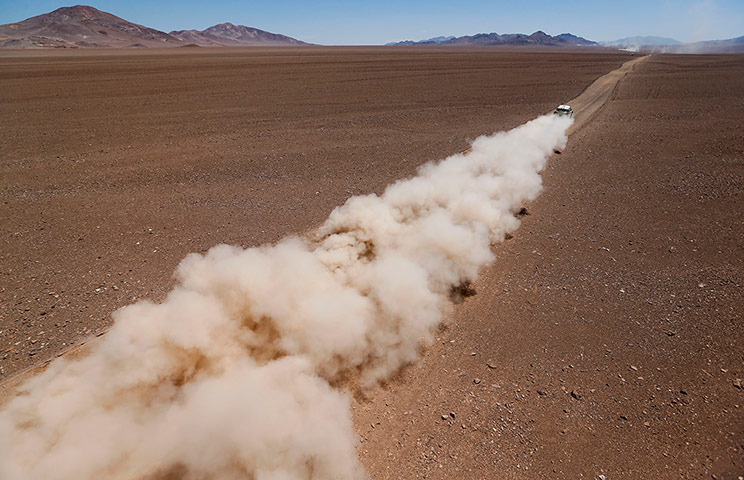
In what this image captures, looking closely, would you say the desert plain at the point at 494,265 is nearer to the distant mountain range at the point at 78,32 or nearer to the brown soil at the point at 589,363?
the brown soil at the point at 589,363

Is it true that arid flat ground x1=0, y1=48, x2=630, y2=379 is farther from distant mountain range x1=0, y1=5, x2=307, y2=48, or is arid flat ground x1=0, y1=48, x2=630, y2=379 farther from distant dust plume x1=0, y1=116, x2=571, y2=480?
distant mountain range x1=0, y1=5, x2=307, y2=48

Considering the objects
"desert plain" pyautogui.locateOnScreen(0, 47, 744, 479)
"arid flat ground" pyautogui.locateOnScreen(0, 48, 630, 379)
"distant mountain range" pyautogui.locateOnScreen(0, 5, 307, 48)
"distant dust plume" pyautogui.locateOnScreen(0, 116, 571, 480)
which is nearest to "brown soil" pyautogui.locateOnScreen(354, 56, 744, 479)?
"desert plain" pyautogui.locateOnScreen(0, 47, 744, 479)

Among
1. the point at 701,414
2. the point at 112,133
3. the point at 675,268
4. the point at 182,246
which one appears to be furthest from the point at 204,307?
the point at 112,133

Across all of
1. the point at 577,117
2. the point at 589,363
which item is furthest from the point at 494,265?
the point at 577,117

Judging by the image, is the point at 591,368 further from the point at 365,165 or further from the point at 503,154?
the point at 365,165

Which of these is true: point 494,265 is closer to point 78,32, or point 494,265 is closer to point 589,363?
point 589,363

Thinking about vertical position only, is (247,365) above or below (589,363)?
above
